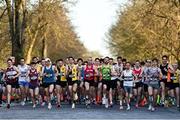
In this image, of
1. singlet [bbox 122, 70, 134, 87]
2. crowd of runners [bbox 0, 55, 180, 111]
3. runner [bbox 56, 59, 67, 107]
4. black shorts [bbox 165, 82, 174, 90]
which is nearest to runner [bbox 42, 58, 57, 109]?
crowd of runners [bbox 0, 55, 180, 111]

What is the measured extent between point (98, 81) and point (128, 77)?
1.59 metres

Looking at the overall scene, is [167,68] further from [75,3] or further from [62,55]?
[62,55]

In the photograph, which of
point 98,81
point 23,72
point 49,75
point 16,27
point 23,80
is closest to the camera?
point 49,75

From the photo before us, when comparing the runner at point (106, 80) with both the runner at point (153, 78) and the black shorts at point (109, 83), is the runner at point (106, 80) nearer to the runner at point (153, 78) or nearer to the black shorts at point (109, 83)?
the black shorts at point (109, 83)

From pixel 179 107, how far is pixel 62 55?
168ft

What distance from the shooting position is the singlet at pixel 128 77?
850 inches

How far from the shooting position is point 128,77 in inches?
852

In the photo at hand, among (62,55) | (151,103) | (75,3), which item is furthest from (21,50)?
(62,55)

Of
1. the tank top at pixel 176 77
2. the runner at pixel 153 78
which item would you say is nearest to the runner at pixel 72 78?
the runner at pixel 153 78

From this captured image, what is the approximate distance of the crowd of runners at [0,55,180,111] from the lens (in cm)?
2153

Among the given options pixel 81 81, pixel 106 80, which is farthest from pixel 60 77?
pixel 106 80

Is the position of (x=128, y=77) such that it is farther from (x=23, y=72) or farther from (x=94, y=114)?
(x=23, y=72)

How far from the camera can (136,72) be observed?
2288 cm

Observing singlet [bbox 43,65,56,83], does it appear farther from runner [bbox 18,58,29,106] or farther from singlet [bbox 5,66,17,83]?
runner [bbox 18,58,29,106]
